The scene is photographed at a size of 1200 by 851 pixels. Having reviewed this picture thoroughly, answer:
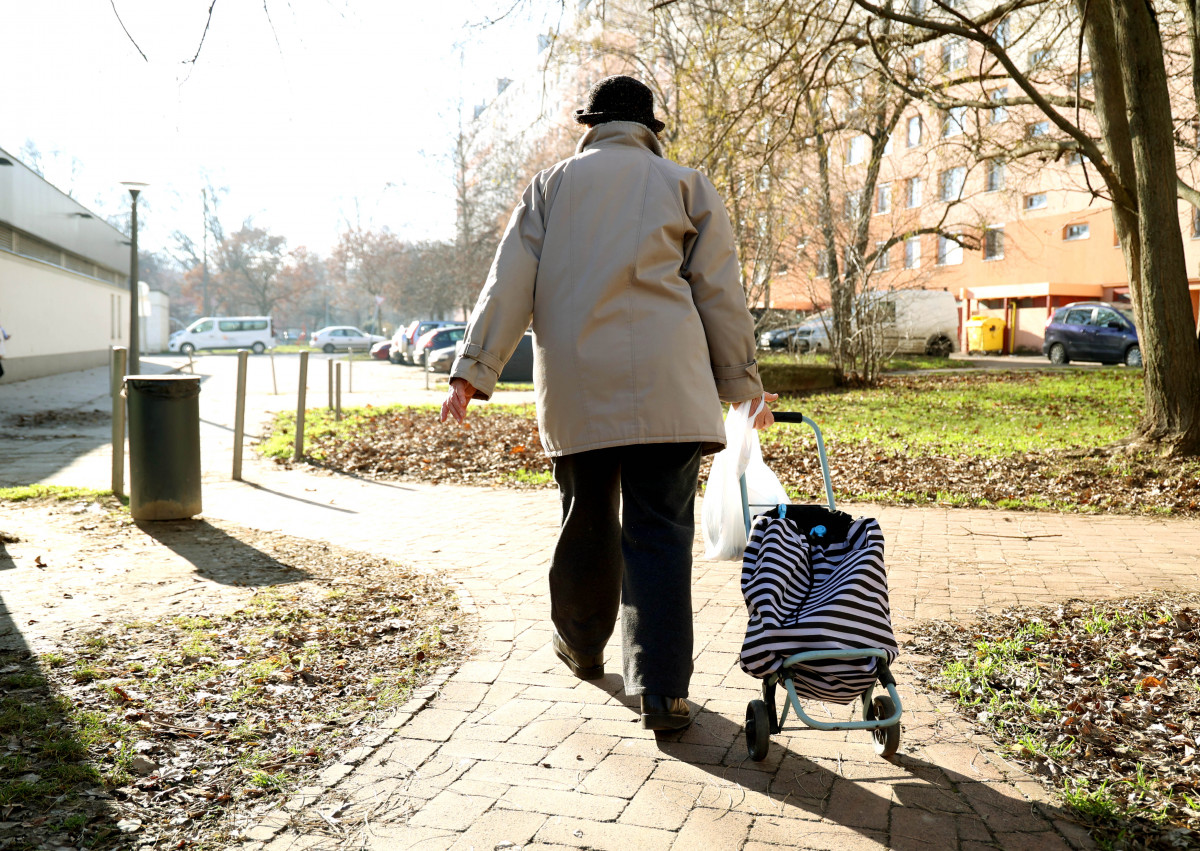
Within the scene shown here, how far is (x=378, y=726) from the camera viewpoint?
3.24 metres

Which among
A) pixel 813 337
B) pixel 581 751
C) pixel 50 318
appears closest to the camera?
pixel 581 751

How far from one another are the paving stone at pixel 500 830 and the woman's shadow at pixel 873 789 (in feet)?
1.64

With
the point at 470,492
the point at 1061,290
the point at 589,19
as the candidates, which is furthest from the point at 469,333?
the point at 1061,290

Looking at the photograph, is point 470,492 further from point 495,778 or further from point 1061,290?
point 1061,290

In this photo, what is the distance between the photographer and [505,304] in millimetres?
3150

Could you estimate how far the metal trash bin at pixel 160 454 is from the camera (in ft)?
21.5

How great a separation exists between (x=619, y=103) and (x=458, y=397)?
44.0 inches

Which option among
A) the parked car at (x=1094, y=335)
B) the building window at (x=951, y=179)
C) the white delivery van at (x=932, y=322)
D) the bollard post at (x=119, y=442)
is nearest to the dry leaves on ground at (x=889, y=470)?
the bollard post at (x=119, y=442)

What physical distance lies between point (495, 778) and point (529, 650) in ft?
3.90

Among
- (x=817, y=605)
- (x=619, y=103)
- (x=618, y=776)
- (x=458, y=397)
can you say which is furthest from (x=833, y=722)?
(x=619, y=103)

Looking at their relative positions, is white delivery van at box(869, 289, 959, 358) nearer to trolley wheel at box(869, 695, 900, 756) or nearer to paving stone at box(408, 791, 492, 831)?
trolley wheel at box(869, 695, 900, 756)

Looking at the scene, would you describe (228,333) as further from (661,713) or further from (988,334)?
(661,713)

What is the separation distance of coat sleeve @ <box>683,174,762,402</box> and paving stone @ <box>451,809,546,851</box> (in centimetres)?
145

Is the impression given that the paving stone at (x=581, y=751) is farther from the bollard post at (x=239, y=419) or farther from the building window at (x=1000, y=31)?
the building window at (x=1000, y=31)
